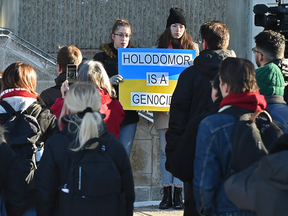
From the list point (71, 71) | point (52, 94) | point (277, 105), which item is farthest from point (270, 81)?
point (52, 94)

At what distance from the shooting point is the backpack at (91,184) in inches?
107

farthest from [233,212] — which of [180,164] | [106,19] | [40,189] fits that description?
[106,19]

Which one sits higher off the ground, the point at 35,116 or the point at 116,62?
the point at 116,62

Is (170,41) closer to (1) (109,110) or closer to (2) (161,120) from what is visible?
(2) (161,120)

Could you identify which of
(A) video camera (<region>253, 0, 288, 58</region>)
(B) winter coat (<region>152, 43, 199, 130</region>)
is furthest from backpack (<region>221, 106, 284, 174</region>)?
(A) video camera (<region>253, 0, 288, 58</region>)

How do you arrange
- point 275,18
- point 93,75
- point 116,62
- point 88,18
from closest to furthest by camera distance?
point 93,75 < point 116,62 < point 275,18 < point 88,18

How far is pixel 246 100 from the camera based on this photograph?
264 cm

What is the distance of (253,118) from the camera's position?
2.51 metres

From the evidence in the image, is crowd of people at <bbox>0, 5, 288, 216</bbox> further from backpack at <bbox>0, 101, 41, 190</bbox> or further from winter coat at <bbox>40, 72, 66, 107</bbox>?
winter coat at <bbox>40, 72, 66, 107</bbox>

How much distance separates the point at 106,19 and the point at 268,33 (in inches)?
217

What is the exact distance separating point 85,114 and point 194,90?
1366mm

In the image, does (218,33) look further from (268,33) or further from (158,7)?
(158,7)

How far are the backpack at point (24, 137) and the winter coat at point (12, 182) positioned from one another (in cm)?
19

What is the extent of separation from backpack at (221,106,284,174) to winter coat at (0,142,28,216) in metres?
1.35
